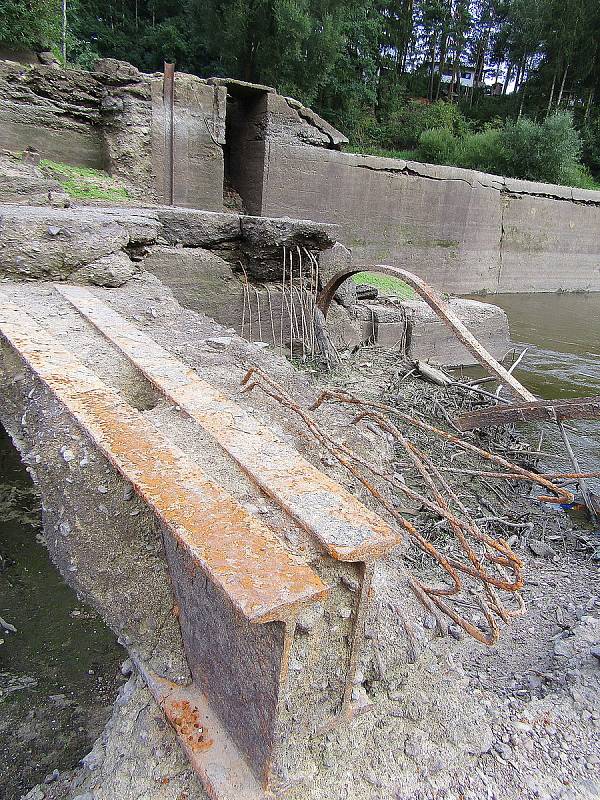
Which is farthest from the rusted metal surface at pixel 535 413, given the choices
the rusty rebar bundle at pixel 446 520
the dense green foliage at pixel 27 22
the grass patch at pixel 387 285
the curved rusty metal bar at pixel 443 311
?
the dense green foliage at pixel 27 22

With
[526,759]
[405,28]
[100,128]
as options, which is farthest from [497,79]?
[526,759]

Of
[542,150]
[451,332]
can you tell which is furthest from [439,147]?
[451,332]

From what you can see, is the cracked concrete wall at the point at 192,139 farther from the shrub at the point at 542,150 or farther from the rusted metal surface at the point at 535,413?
the shrub at the point at 542,150

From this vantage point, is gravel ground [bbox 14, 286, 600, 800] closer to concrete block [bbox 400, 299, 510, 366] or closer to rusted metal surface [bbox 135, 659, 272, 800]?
rusted metal surface [bbox 135, 659, 272, 800]

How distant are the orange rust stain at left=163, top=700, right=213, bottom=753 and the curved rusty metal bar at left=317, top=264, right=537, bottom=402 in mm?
3113

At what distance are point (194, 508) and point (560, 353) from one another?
27.0 feet

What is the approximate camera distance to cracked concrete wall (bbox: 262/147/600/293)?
990 cm

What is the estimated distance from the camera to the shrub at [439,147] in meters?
18.7

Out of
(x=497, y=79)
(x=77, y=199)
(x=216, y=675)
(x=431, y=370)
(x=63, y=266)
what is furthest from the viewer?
(x=497, y=79)

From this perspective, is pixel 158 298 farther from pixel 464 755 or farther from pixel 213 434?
pixel 464 755

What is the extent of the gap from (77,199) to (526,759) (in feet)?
17.4

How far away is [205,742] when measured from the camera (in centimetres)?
120

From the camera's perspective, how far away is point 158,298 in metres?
3.52

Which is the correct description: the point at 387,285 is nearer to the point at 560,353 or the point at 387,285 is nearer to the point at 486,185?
the point at 560,353
